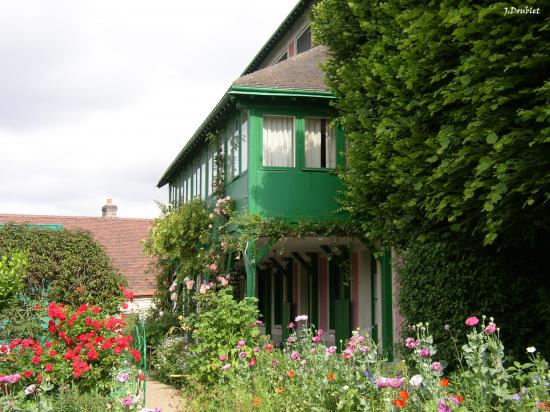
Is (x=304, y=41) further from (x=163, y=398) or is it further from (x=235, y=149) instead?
(x=163, y=398)

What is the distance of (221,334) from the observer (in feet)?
41.1

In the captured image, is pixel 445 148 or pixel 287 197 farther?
pixel 287 197

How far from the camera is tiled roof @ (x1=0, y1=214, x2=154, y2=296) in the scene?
3466 centimetres

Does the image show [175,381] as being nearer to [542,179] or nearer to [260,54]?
[542,179]

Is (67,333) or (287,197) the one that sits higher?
(287,197)

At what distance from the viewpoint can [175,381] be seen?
15.8m

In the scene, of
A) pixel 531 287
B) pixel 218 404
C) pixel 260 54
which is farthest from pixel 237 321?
pixel 260 54

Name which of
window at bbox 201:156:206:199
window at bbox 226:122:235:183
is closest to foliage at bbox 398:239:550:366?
window at bbox 226:122:235:183

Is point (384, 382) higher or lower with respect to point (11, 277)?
lower

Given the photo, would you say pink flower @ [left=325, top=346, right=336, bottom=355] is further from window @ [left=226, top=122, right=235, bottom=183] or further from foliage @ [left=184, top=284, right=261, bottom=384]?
window @ [left=226, top=122, right=235, bottom=183]

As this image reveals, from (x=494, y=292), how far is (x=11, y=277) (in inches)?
286

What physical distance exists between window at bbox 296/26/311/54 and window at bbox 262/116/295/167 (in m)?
6.38

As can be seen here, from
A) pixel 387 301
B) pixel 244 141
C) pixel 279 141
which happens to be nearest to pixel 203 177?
pixel 244 141

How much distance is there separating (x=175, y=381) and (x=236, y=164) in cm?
484
